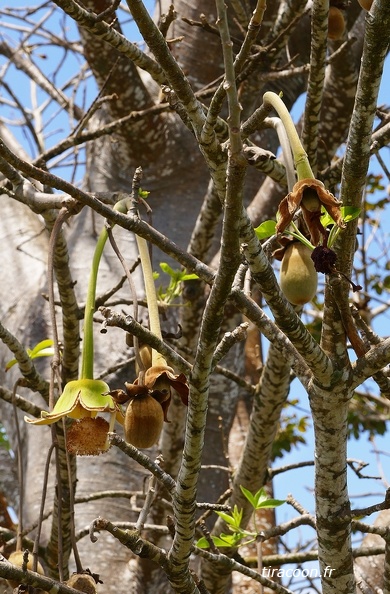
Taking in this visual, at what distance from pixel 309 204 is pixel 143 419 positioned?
39cm

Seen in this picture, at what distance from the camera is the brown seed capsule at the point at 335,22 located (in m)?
2.03

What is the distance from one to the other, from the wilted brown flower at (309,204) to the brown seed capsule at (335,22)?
119cm

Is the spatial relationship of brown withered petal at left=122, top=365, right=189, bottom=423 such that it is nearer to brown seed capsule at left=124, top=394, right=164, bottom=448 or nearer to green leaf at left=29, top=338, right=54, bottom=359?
brown seed capsule at left=124, top=394, right=164, bottom=448

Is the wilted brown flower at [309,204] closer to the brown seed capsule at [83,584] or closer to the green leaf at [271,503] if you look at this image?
the brown seed capsule at [83,584]

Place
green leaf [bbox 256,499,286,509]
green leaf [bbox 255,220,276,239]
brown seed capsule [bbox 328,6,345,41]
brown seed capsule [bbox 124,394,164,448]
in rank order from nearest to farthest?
brown seed capsule [bbox 124,394,164,448]
green leaf [bbox 255,220,276,239]
green leaf [bbox 256,499,286,509]
brown seed capsule [bbox 328,6,345,41]

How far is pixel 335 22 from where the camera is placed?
2043 mm

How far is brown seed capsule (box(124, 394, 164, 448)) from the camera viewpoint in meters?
1.10

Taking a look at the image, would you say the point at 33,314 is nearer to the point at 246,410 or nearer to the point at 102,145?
the point at 102,145

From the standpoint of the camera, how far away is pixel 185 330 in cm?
229

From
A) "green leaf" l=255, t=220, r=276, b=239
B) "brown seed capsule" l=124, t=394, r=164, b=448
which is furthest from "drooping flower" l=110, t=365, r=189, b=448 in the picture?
"green leaf" l=255, t=220, r=276, b=239

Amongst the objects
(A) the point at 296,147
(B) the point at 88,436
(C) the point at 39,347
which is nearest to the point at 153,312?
(B) the point at 88,436

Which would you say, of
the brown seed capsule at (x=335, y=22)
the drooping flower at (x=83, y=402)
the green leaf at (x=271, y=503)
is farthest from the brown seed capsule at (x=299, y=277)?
the brown seed capsule at (x=335, y=22)

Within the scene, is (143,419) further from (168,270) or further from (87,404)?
(168,270)

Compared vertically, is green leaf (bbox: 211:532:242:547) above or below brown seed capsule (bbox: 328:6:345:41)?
below
